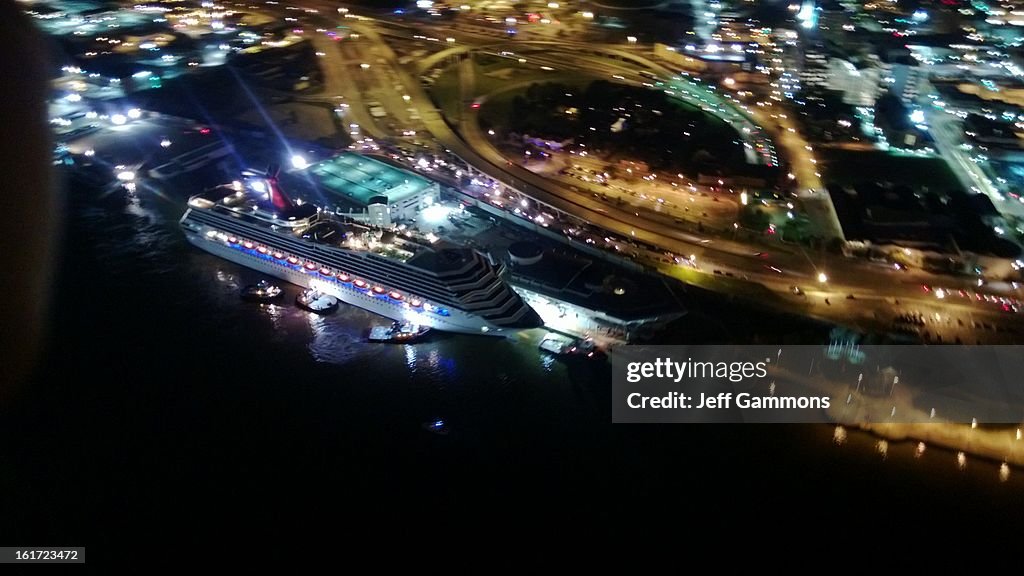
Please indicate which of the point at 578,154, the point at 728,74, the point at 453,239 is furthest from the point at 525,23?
the point at 453,239

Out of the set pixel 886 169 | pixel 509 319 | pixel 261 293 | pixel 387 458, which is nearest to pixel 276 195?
pixel 261 293

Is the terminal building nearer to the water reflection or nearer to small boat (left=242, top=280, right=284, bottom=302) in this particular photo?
small boat (left=242, top=280, right=284, bottom=302)

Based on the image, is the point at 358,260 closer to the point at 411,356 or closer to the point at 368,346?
the point at 368,346

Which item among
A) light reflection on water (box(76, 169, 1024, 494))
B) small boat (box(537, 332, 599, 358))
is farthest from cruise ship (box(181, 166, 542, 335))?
small boat (box(537, 332, 599, 358))

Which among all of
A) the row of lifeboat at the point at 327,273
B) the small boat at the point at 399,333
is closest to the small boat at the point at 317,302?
the row of lifeboat at the point at 327,273

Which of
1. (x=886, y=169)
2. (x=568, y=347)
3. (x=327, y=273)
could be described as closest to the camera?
(x=568, y=347)

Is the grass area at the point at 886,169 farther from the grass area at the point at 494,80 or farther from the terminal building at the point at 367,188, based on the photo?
the terminal building at the point at 367,188
